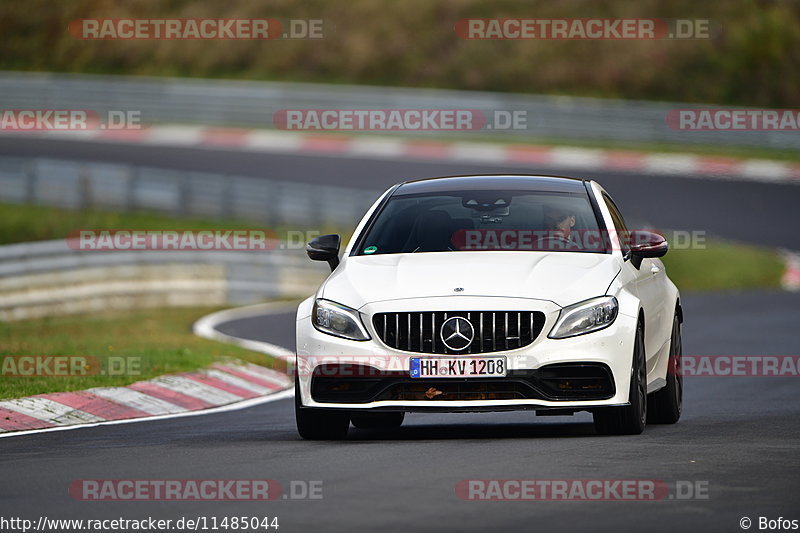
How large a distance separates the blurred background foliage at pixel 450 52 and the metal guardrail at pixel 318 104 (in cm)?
597

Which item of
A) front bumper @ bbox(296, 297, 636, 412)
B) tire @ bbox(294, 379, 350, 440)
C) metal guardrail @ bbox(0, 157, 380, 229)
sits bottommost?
tire @ bbox(294, 379, 350, 440)

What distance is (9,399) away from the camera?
40.5 feet

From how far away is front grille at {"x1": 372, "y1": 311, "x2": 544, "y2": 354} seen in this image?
984 centimetres

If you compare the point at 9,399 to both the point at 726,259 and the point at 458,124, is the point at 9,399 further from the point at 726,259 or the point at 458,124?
the point at 458,124

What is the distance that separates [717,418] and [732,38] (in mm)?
40249

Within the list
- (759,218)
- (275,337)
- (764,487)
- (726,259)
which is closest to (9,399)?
(764,487)

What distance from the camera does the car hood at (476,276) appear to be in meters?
9.98

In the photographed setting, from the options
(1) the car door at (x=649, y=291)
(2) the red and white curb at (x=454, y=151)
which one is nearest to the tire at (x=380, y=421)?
(1) the car door at (x=649, y=291)

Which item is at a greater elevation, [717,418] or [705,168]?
[705,168]

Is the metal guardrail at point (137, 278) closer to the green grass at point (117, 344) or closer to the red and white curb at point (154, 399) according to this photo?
the green grass at point (117, 344)

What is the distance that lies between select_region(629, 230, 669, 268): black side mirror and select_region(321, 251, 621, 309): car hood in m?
0.29
